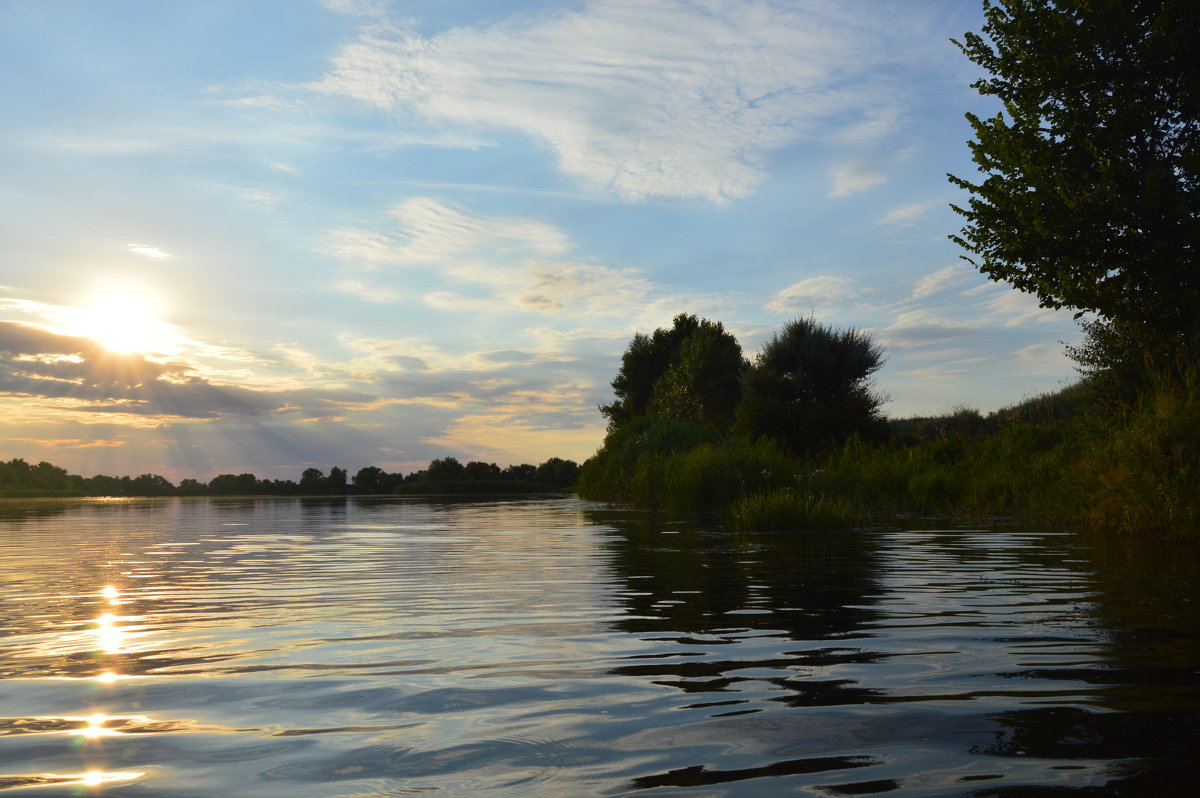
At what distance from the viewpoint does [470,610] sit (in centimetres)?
665

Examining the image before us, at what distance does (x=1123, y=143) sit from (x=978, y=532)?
40.6ft

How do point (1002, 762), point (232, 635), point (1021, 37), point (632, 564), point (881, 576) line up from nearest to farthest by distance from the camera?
1. point (1002, 762)
2. point (232, 635)
3. point (881, 576)
4. point (632, 564)
5. point (1021, 37)

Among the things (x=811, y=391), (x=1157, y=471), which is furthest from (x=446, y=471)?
(x=1157, y=471)

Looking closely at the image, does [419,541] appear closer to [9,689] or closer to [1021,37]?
[9,689]

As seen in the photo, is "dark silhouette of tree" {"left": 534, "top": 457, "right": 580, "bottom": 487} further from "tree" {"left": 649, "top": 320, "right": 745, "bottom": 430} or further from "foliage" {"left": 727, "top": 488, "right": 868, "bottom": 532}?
"foliage" {"left": 727, "top": 488, "right": 868, "bottom": 532}

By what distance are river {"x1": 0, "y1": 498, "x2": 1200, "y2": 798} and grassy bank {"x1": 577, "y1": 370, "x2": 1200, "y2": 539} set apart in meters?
3.96

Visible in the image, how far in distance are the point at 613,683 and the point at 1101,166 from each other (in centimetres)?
A: 2043

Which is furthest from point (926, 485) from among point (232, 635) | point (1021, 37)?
point (232, 635)

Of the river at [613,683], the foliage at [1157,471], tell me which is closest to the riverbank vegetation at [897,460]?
the foliage at [1157,471]

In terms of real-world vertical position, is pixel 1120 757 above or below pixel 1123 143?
below

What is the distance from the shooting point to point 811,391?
34.2m

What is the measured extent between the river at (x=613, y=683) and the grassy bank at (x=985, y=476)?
3957mm

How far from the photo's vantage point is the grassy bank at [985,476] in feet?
40.8

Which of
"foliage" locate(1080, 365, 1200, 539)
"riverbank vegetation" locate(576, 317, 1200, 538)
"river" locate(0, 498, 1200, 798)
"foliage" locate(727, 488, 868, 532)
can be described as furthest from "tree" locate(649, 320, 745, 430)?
"river" locate(0, 498, 1200, 798)
